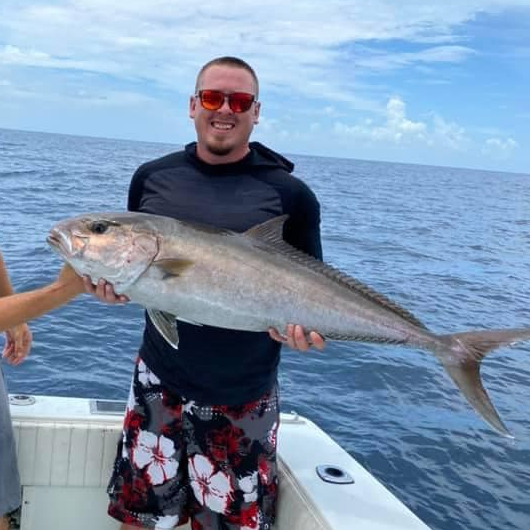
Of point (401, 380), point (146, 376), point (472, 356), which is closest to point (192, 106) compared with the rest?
point (146, 376)

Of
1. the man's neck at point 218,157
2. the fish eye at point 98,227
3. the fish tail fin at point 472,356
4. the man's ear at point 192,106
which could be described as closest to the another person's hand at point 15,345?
the fish eye at point 98,227

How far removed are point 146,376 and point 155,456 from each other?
15.7 inches

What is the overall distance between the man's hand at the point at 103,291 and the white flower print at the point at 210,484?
36.7 inches

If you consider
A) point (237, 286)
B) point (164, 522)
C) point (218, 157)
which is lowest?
point (164, 522)

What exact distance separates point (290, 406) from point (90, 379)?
7.90 feet

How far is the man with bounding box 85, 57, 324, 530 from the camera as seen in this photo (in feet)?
10.4

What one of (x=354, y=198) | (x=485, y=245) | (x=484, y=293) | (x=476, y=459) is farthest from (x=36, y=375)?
(x=354, y=198)

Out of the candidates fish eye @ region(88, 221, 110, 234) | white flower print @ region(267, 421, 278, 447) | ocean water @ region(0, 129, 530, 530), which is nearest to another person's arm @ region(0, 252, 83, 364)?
fish eye @ region(88, 221, 110, 234)

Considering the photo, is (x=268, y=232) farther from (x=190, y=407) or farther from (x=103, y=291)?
(x=190, y=407)

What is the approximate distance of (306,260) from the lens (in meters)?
3.07

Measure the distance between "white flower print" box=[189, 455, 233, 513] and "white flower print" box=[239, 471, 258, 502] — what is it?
0.06 meters

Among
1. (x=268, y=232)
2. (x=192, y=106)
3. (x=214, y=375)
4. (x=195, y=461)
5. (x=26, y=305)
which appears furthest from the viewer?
(x=192, y=106)

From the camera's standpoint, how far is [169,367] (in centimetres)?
320

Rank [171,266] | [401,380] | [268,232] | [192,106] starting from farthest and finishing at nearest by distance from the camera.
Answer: [401,380]
[192,106]
[268,232]
[171,266]
